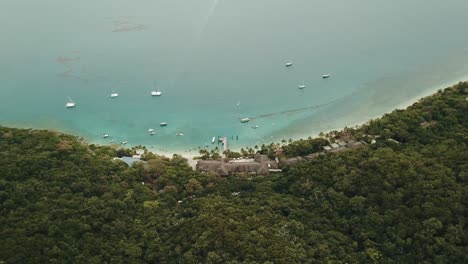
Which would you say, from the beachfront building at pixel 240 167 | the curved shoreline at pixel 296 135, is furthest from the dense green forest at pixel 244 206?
the curved shoreline at pixel 296 135

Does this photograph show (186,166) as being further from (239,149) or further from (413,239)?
(413,239)

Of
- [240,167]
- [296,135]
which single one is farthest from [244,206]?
[296,135]

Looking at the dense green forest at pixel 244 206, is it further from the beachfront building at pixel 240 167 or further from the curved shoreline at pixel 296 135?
the curved shoreline at pixel 296 135

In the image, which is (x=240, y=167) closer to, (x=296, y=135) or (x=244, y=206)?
(x=244, y=206)

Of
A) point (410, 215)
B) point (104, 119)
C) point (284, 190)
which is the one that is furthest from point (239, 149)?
point (410, 215)

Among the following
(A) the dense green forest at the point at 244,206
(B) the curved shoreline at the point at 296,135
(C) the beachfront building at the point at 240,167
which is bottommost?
(A) the dense green forest at the point at 244,206
